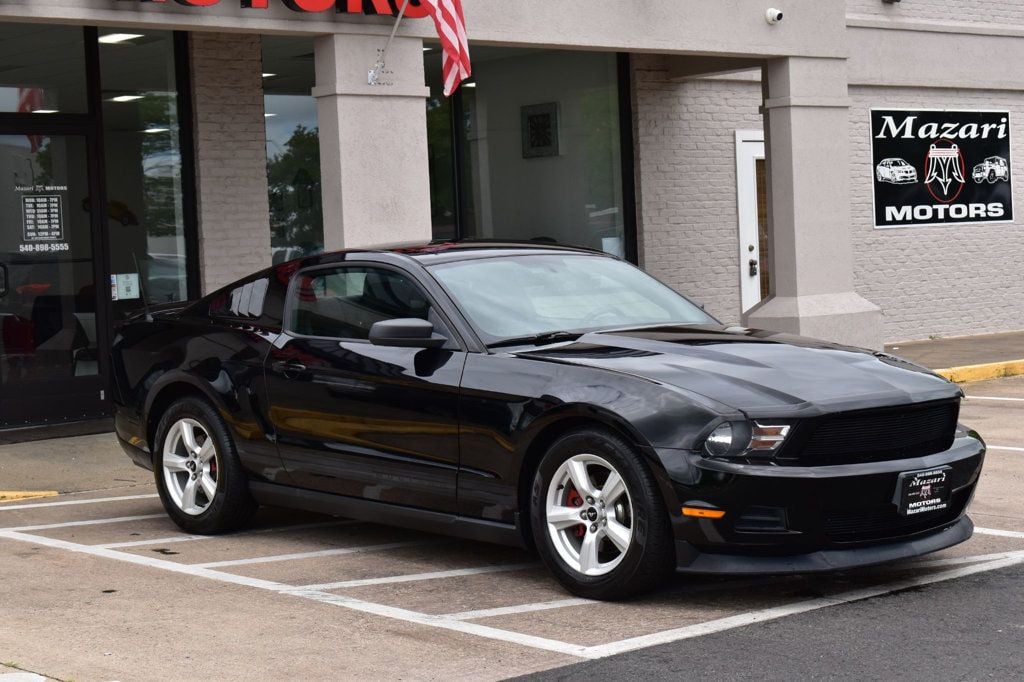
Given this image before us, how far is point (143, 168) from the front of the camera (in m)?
13.3

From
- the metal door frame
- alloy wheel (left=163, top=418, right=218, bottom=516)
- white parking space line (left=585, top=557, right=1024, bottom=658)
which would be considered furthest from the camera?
the metal door frame

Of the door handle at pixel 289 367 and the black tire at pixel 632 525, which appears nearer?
the black tire at pixel 632 525

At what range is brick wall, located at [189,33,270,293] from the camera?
13.4 m

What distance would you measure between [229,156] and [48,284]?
2.00 meters

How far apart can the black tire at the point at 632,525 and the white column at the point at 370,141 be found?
5.94m

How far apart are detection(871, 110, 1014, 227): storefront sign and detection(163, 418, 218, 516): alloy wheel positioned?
12.1m

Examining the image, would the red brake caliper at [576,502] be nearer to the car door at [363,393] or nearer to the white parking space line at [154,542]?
the car door at [363,393]

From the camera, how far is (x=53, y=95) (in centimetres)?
1274

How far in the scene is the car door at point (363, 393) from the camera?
22.3ft

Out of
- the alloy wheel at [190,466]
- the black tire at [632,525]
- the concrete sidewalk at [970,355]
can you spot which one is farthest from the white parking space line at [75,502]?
the concrete sidewalk at [970,355]

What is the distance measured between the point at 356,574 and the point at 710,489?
1.99m

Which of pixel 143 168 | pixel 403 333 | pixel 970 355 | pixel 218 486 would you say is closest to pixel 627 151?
pixel 970 355

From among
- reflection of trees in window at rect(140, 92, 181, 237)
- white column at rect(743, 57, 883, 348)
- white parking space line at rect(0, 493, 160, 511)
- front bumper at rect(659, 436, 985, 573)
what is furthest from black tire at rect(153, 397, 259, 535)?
white column at rect(743, 57, 883, 348)

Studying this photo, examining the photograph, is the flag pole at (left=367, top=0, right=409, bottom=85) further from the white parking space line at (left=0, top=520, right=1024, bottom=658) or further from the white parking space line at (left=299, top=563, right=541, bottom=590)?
the white parking space line at (left=299, top=563, right=541, bottom=590)
